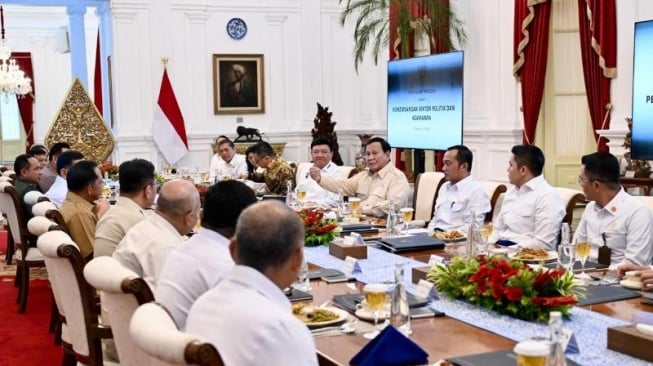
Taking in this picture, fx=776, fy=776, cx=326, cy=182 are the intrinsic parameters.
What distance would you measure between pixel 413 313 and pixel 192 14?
10153 millimetres

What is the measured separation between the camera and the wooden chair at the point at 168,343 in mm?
1560

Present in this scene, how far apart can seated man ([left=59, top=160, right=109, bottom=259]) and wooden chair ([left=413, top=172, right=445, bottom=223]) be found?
2467 millimetres

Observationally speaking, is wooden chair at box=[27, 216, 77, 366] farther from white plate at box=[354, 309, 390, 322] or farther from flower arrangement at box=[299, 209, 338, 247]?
white plate at box=[354, 309, 390, 322]

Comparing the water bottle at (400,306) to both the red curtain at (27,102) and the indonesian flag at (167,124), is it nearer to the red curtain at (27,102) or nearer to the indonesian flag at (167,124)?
the indonesian flag at (167,124)

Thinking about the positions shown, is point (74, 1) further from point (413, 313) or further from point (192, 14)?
point (413, 313)

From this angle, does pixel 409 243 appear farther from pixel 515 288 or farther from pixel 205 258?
pixel 205 258

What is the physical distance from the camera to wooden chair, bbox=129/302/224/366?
1.56 meters

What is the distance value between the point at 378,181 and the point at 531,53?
314cm

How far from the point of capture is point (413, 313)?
2.57 m

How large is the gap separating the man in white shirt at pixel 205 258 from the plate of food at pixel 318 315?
0.29m

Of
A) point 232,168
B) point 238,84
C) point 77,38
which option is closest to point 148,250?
point 232,168

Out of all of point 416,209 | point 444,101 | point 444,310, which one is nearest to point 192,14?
point 444,101

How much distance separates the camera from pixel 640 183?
21.2ft

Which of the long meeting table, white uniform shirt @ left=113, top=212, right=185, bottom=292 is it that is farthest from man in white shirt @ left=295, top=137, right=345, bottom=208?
the long meeting table
